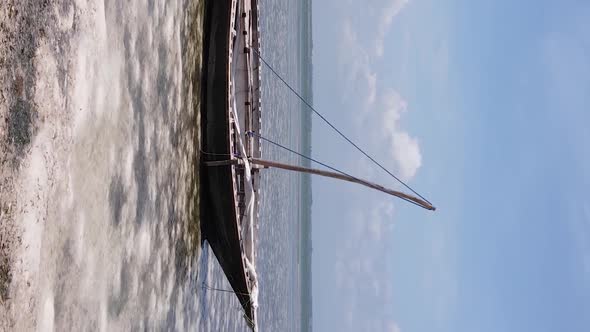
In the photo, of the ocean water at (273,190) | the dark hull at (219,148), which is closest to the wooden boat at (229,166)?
the dark hull at (219,148)

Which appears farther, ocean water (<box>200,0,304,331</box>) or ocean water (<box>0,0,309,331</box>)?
ocean water (<box>200,0,304,331</box>)

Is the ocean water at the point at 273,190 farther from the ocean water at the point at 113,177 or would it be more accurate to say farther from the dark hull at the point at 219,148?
the ocean water at the point at 113,177

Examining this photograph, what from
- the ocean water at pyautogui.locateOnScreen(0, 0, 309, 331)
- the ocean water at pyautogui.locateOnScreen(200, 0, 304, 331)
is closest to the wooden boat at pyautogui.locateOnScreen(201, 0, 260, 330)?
the ocean water at pyautogui.locateOnScreen(0, 0, 309, 331)

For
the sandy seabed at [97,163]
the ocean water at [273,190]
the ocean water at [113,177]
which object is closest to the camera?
the sandy seabed at [97,163]

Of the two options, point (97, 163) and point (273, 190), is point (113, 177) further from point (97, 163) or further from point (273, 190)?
point (273, 190)

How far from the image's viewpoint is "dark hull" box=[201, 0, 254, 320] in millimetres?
10195

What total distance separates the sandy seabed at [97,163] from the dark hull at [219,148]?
1.34ft

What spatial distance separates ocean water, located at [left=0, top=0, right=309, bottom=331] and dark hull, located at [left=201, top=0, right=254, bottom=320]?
0.31 m

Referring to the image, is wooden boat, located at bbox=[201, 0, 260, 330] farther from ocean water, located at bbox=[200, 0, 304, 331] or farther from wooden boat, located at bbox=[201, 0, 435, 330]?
ocean water, located at bbox=[200, 0, 304, 331]

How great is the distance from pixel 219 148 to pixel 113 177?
12.8ft

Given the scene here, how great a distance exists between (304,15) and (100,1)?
81.2 m

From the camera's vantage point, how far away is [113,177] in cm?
654

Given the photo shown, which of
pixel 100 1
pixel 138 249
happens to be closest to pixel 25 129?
pixel 100 1

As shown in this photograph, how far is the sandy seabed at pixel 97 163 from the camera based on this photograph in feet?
14.1
